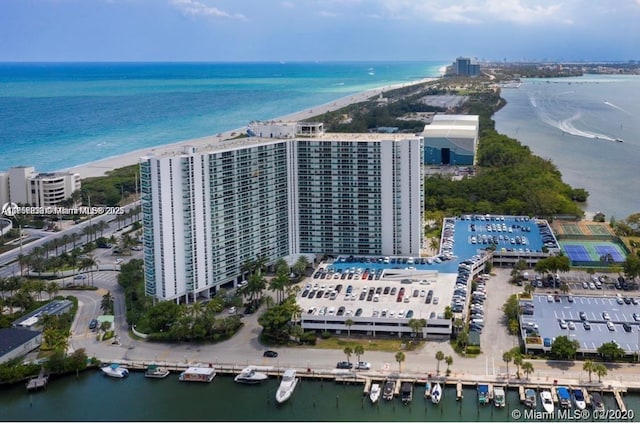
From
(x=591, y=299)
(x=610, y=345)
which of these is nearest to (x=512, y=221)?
(x=591, y=299)

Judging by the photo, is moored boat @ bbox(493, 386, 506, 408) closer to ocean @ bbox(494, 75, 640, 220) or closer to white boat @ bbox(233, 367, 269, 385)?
white boat @ bbox(233, 367, 269, 385)

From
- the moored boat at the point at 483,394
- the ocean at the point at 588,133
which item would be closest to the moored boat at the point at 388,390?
the moored boat at the point at 483,394

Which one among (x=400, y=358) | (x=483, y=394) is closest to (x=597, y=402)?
(x=483, y=394)

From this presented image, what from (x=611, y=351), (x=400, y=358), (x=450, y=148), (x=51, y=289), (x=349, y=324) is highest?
(x=450, y=148)

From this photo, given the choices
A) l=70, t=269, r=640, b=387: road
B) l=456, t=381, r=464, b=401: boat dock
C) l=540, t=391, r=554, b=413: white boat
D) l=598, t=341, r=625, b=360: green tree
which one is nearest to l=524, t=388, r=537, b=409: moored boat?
l=540, t=391, r=554, b=413: white boat

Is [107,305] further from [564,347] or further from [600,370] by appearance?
[600,370]
